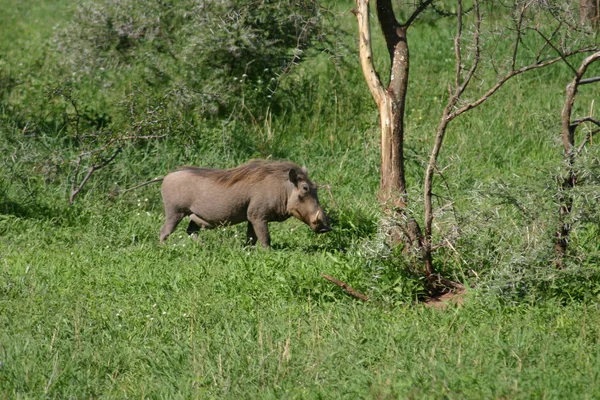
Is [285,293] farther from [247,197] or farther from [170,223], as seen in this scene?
[170,223]

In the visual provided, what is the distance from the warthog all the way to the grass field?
212mm

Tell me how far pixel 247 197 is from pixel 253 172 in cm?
24

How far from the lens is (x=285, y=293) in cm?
682

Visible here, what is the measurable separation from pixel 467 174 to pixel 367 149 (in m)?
1.17

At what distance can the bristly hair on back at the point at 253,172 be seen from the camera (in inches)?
340

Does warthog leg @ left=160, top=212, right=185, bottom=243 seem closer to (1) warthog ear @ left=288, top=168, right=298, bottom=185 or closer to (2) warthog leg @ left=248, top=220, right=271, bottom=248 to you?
(2) warthog leg @ left=248, top=220, right=271, bottom=248

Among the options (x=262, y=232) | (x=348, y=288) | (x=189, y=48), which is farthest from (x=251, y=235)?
(x=189, y=48)

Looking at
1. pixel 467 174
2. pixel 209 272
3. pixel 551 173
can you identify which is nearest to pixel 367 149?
pixel 467 174

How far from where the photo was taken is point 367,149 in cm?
1095

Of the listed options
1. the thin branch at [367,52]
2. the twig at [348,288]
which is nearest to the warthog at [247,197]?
the thin branch at [367,52]

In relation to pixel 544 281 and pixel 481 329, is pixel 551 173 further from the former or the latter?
pixel 481 329

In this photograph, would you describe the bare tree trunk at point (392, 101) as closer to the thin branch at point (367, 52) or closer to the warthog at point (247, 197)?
A: the thin branch at point (367, 52)

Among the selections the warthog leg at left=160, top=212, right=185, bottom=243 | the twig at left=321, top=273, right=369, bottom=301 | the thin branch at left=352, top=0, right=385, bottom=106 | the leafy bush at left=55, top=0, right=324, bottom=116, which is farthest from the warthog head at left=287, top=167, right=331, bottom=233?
the leafy bush at left=55, top=0, right=324, bottom=116

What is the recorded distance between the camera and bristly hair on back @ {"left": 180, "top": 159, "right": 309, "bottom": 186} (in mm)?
8648
